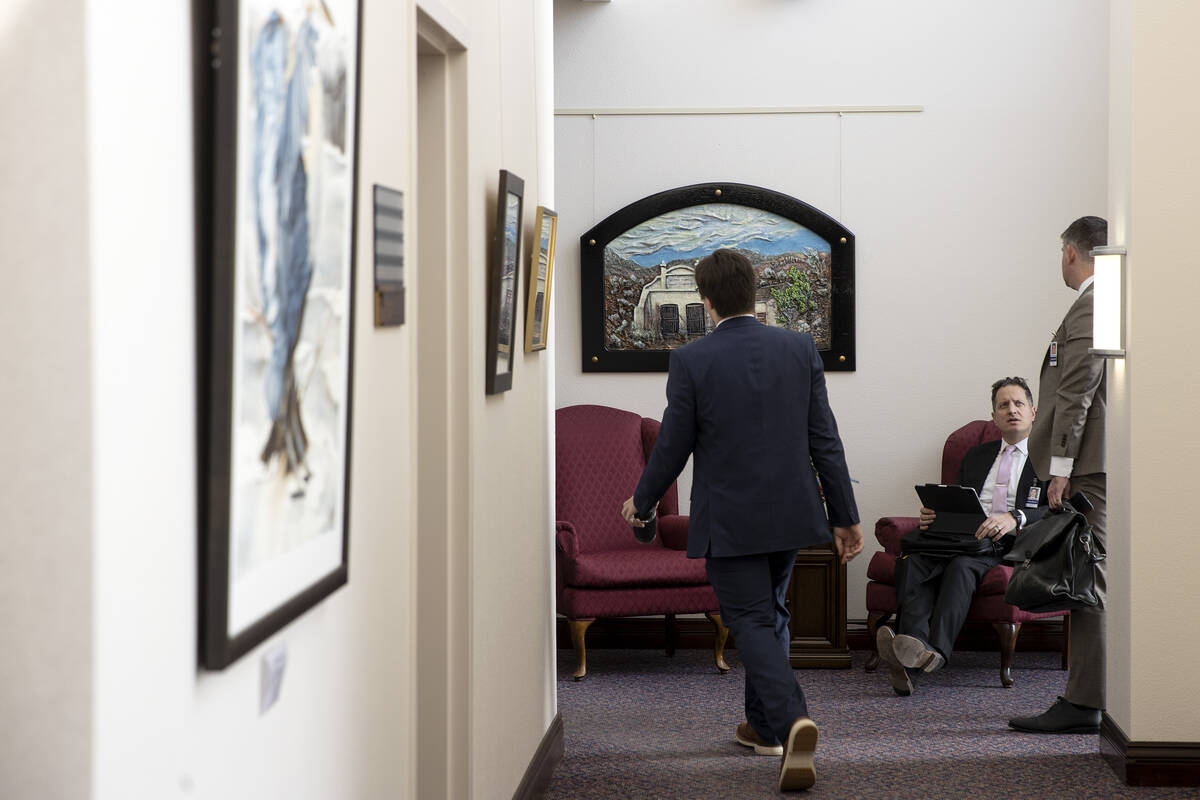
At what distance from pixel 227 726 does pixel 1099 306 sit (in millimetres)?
3718

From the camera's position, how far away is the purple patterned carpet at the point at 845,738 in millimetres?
4312

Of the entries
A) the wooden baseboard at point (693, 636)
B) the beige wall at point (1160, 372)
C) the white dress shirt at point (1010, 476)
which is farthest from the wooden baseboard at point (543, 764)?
the white dress shirt at point (1010, 476)

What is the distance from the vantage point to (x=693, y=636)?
21.6ft

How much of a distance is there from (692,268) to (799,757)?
10.5 feet

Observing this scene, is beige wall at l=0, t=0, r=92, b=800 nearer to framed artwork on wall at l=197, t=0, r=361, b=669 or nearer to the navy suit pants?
framed artwork on wall at l=197, t=0, r=361, b=669

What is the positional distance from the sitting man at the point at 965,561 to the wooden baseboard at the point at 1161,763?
1313mm

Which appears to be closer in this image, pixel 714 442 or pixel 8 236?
pixel 8 236

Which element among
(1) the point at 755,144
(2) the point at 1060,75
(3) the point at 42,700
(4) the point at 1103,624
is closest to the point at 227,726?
(3) the point at 42,700

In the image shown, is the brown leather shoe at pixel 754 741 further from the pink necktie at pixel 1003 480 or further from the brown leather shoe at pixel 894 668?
the pink necktie at pixel 1003 480

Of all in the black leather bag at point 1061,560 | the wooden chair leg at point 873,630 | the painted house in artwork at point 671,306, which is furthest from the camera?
the painted house in artwork at point 671,306

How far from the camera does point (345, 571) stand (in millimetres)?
1968

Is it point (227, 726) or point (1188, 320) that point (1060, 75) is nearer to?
point (1188, 320)

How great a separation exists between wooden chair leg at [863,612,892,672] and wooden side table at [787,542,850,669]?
0.12 metres

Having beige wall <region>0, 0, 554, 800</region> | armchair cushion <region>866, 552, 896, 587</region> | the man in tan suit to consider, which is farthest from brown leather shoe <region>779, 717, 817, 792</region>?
beige wall <region>0, 0, 554, 800</region>
